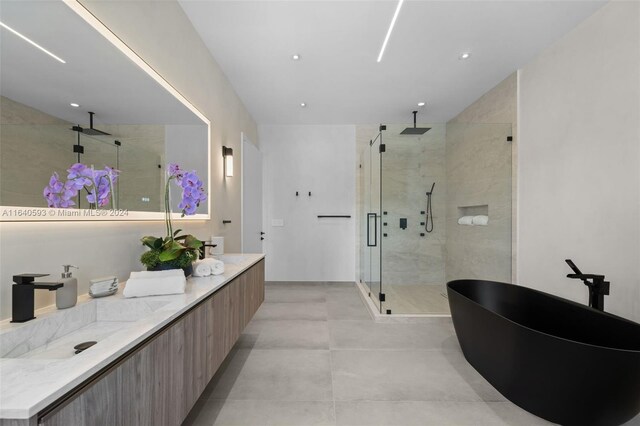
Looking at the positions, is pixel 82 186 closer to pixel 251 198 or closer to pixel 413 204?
pixel 251 198

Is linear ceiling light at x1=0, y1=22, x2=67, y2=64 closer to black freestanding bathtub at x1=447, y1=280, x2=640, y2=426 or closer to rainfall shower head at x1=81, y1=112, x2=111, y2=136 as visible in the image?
rainfall shower head at x1=81, y1=112, x2=111, y2=136

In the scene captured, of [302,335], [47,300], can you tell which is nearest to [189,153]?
[47,300]

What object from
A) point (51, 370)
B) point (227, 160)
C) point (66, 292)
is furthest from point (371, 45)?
point (51, 370)

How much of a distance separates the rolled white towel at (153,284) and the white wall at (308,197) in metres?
3.40

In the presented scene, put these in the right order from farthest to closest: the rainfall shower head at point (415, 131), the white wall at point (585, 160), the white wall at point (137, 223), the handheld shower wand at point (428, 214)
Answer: the handheld shower wand at point (428, 214)
the rainfall shower head at point (415, 131)
the white wall at point (585, 160)
the white wall at point (137, 223)

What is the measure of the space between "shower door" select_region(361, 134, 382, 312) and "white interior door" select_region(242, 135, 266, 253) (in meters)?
1.74

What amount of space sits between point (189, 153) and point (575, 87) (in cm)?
333

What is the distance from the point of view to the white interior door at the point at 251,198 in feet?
12.4

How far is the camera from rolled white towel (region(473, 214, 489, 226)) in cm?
349

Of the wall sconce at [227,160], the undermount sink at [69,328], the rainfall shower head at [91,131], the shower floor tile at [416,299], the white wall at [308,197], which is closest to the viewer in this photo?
the undermount sink at [69,328]

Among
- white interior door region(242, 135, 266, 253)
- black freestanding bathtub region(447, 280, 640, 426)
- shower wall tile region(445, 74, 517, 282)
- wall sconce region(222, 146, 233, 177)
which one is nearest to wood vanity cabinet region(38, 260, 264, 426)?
wall sconce region(222, 146, 233, 177)

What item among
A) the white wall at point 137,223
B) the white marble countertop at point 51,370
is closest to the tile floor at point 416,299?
the white wall at point 137,223

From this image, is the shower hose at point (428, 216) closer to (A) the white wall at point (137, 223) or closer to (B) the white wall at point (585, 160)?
(B) the white wall at point (585, 160)

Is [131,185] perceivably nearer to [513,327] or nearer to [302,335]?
[302,335]
